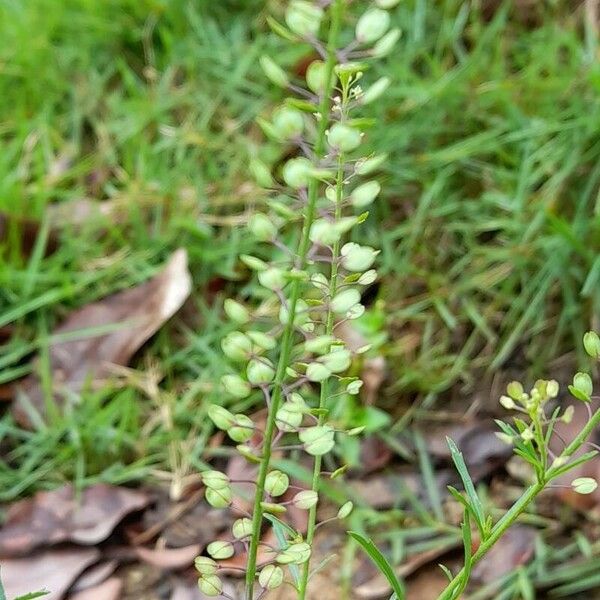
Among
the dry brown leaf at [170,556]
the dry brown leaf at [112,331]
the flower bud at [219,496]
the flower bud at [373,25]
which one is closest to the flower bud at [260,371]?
the flower bud at [219,496]

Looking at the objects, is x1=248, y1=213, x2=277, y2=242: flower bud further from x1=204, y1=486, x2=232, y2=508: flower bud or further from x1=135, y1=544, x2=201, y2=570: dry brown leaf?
x1=135, y1=544, x2=201, y2=570: dry brown leaf

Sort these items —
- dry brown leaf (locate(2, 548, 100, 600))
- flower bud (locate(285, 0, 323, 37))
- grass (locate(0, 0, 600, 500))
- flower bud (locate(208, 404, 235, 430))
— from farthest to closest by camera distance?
grass (locate(0, 0, 600, 500)) → dry brown leaf (locate(2, 548, 100, 600)) → flower bud (locate(208, 404, 235, 430)) → flower bud (locate(285, 0, 323, 37))

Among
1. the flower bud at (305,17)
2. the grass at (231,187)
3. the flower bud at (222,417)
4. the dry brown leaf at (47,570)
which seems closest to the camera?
the flower bud at (305,17)

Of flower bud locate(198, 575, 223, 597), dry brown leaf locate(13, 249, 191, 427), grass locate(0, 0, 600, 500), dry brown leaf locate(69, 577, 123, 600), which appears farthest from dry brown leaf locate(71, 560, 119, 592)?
flower bud locate(198, 575, 223, 597)

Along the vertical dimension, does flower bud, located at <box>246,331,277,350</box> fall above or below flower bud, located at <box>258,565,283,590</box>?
above

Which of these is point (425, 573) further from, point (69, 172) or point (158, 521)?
point (69, 172)

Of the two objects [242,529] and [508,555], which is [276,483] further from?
[508,555]

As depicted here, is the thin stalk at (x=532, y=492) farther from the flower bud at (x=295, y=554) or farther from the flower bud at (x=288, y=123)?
the flower bud at (x=288, y=123)
